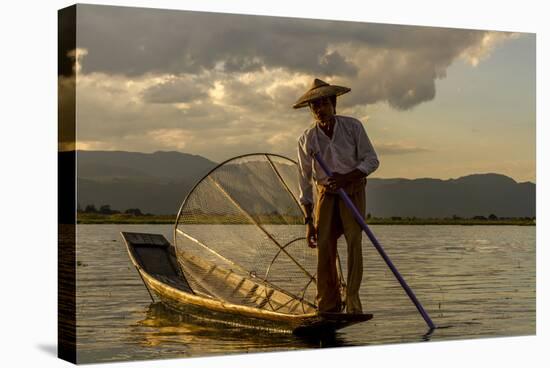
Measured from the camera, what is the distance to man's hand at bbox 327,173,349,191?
12.8m

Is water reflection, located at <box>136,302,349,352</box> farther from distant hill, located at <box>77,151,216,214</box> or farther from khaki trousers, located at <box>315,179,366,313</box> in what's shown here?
distant hill, located at <box>77,151,216,214</box>

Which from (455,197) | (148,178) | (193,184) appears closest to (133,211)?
(148,178)

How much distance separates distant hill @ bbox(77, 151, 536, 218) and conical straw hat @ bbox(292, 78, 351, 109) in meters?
1.18

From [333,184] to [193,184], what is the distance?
154 centimetres

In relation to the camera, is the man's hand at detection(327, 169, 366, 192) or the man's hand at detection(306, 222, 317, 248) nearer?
the man's hand at detection(327, 169, 366, 192)

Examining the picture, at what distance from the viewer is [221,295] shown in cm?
1409

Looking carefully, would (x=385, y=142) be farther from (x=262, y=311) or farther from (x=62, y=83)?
(x=62, y=83)

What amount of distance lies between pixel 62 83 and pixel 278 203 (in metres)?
2.55

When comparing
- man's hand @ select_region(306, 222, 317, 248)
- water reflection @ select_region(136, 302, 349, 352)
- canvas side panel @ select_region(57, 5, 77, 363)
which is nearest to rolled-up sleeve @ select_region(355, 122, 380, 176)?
man's hand @ select_region(306, 222, 317, 248)

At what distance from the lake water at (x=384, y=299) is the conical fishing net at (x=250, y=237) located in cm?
46

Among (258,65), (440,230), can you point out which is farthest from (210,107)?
(440,230)

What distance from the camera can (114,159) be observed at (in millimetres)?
13062

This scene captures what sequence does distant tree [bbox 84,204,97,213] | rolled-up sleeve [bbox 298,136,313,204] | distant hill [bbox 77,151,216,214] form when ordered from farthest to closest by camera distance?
distant hill [bbox 77,151,216,214] → rolled-up sleeve [bbox 298,136,313,204] → distant tree [bbox 84,204,97,213]

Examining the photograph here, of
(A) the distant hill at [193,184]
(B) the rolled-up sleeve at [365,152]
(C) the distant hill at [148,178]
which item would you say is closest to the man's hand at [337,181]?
(B) the rolled-up sleeve at [365,152]
